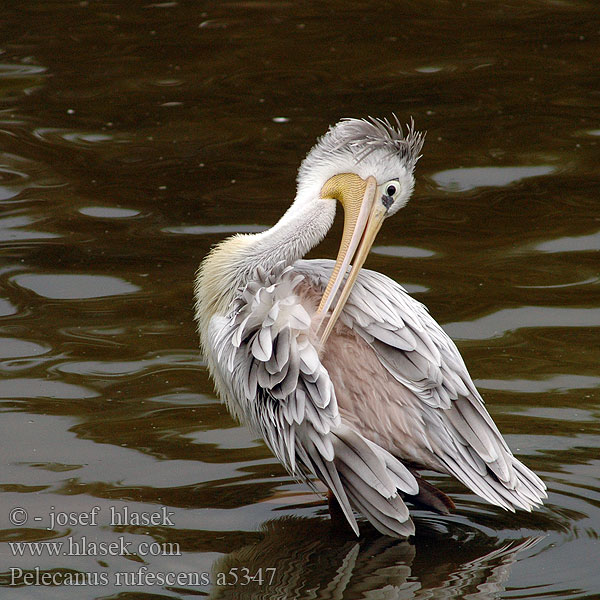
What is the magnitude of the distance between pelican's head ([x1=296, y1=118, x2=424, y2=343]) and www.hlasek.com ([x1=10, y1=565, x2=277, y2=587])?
1.35m

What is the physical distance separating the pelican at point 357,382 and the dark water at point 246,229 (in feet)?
0.82

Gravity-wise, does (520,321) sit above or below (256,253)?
below

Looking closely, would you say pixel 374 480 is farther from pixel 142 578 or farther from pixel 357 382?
pixel 142 578

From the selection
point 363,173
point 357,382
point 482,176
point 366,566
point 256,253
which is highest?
point 363,173

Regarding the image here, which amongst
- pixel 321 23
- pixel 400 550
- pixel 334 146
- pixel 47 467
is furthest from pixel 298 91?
pixel 400 550

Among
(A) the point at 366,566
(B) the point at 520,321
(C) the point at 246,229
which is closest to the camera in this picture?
(A) the point at 366,566

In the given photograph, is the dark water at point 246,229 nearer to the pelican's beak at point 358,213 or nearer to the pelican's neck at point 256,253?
the pelican's neck at point 256,253

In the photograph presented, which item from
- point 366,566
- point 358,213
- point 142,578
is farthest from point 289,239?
point 142,578

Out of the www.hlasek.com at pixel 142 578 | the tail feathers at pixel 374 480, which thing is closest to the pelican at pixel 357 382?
the tail feathers at pixel 374 480

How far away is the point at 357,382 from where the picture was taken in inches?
172

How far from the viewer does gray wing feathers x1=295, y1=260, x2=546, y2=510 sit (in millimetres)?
4230

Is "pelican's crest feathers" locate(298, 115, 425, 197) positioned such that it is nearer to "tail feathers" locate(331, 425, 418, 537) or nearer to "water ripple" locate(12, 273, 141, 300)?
"tail feathers" locate(331, 425, 418, 537)

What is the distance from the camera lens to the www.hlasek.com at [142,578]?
3994mm

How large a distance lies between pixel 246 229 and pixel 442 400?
298cm
